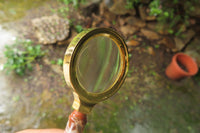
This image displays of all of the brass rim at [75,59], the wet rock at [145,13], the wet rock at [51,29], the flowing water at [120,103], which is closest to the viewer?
the brass rim at [75,59]

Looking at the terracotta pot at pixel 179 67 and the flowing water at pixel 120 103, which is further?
the terracotta pot at pixel 179 67

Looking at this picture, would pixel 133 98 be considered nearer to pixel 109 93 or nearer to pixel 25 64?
pixel 109 93

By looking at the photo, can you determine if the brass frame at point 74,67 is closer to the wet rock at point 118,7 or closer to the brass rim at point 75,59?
the brass rim at point 75,59

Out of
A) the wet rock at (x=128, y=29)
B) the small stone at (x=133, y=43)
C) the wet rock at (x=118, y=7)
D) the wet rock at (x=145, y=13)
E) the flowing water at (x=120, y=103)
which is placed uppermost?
the wet rock at (x=118, y=7)

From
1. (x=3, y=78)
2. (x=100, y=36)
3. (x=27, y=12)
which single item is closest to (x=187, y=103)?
(x=100, y=36)

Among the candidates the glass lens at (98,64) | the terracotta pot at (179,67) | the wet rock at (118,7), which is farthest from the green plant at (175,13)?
the glass lens at (98,64)

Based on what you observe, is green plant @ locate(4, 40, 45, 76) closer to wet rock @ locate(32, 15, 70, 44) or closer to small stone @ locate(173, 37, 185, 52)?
wet rock @ locate(32, 15, 70, 44)
